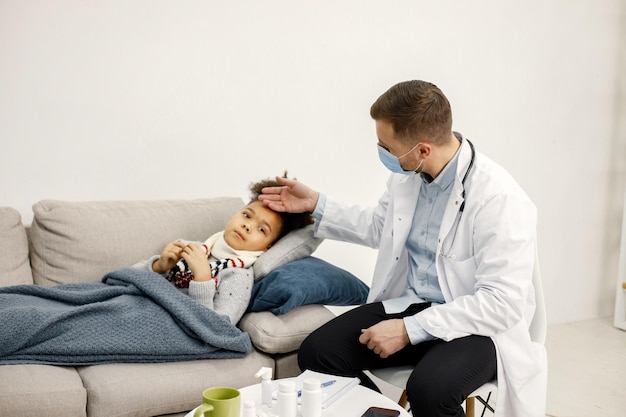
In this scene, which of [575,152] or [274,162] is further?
[575,152]

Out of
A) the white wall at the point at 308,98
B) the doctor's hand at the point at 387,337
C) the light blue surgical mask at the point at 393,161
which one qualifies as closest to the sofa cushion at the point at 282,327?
the doctor's hand at the point at 387,337

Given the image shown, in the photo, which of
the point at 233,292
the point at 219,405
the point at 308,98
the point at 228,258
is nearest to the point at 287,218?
the point at 228,258

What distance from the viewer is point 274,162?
2865mm

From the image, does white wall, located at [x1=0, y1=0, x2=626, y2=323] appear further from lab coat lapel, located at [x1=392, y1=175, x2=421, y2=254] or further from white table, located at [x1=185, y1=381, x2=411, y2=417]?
white table, located at [x1=185, y1=381, x2=411, y2=417]

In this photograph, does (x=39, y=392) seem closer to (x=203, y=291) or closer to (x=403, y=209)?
(x=203, y=291)

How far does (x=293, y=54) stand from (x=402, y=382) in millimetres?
1539

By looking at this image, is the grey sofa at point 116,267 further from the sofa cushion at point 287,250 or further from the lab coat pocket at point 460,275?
the lab coat pocket at point 460,275

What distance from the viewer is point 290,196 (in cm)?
234

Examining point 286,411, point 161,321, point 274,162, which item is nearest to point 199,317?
point 161,321

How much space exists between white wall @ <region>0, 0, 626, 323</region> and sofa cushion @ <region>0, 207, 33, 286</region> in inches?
9.8

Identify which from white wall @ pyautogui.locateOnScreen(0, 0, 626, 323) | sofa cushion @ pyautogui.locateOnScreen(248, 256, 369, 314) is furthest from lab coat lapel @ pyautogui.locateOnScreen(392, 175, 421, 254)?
white wall @ pyautogui.locateOnScreen(0, 0, 626, 323)

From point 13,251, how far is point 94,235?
10.0 inches

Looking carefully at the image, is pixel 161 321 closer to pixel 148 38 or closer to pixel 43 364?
pixel 43 364

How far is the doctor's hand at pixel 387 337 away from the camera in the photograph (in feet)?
6.12
